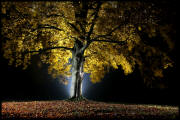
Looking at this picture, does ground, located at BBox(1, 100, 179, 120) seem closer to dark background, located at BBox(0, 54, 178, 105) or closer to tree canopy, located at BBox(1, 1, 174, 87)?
tree canopy, located at BBox(1, 1, 174, 87)

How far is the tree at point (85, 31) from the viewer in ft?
37.2

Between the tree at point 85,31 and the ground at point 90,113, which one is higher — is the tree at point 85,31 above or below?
above

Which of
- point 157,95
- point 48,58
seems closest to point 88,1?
point 48,58

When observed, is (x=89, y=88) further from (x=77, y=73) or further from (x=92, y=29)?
(x=92, y=29)

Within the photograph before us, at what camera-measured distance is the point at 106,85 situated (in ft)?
114

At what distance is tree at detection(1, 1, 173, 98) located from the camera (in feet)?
37.2

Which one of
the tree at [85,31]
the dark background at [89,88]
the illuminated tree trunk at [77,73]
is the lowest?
the dark background at [89,88]

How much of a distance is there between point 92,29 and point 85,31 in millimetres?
775

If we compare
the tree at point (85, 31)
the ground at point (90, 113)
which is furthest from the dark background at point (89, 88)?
the ground at point (90, 113)

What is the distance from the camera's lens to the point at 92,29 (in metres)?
15.8

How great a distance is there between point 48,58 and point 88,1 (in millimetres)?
8801

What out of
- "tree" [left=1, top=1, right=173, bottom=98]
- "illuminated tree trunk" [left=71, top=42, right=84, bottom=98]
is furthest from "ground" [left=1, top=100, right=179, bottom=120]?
"illuminated tree trunk" [left=71, top=42, right=84, bottom=98]

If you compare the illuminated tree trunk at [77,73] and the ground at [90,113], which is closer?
the ground at [90,113]

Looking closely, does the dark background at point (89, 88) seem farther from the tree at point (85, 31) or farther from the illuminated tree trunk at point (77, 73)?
the illuminated tree trunk at point (77, 73)
